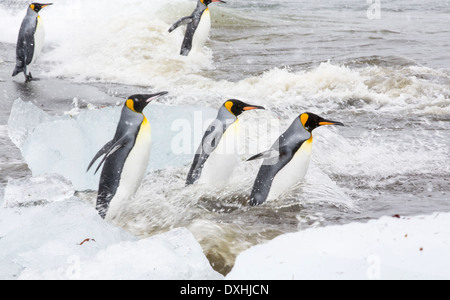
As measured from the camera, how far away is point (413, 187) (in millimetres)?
3725

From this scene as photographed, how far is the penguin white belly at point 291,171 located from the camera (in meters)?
3.76

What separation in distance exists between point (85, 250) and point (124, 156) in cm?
117

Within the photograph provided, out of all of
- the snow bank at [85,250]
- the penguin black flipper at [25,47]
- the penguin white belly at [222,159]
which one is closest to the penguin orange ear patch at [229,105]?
the penguin white belly at [222,159]

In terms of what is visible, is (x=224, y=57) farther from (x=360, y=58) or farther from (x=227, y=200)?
(x=227, y=200)

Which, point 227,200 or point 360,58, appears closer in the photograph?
point 227,200

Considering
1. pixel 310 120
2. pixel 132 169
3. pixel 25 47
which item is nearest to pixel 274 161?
pixel 310 120

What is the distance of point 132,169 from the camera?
11.7 ft

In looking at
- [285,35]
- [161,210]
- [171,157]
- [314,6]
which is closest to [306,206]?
[161,210]

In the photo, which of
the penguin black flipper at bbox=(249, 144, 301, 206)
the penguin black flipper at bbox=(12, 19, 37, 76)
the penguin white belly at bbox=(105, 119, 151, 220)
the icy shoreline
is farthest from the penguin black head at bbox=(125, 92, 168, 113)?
the penguin black flipper at bbox=(12, 19, 37, 76)

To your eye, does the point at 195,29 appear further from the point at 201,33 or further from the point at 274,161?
the point at 274,161

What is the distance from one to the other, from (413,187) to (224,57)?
21.2 ft

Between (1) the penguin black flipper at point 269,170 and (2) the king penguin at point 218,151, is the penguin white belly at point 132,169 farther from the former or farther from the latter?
(1) the penguin black flipper at point 269,170

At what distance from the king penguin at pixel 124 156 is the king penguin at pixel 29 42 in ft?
15.1

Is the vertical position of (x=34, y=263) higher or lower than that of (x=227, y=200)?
higher
